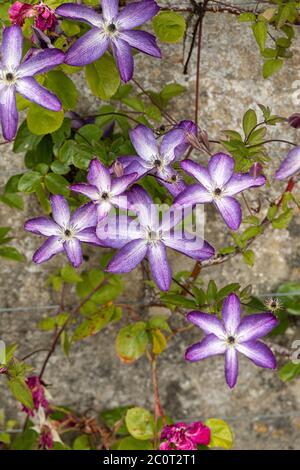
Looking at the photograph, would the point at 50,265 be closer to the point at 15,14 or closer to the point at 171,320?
the point at 171,320

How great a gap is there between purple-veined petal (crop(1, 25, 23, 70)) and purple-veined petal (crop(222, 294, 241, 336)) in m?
0.46

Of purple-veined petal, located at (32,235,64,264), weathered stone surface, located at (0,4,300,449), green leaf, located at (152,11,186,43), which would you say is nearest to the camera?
purple-veined petal, located at (32,235,64,264)

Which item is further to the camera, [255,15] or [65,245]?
[255,15]

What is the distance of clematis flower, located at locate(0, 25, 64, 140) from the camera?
0.95 meters

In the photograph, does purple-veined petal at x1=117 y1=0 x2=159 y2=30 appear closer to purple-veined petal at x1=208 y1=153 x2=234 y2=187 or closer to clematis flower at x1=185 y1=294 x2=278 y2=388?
purple-veined petal at x1=208 y1=153 x2=234 y2=187

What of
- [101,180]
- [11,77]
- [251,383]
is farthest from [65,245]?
[251,383]

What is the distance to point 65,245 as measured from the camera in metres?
1.06

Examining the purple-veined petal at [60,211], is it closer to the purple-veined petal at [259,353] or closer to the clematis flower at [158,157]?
the clematis flower at [158,157]

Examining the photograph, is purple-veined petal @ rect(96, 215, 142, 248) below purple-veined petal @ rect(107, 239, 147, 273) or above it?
above

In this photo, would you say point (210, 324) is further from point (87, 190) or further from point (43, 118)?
point (43, 118)

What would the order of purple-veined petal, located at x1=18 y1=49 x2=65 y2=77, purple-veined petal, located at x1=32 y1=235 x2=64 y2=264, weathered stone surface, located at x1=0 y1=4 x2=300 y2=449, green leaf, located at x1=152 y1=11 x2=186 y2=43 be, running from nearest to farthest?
purple-veined petal, located at x1=18 y1=49 x2=65 y2=77 → purple-veined petal, located at x1=32 y1=235 x2=64 y2=264 → green leaf, located at x1=152 y1=11 x2=186 y2=43 → weathered stone surface, located at x1=0 y1=4 x2=300 y2=449

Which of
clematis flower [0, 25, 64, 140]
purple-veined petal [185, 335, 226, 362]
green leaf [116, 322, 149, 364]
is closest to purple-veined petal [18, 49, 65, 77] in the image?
clematis flower [0, 25, 64, 140]

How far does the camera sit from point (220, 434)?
1.39 meters
